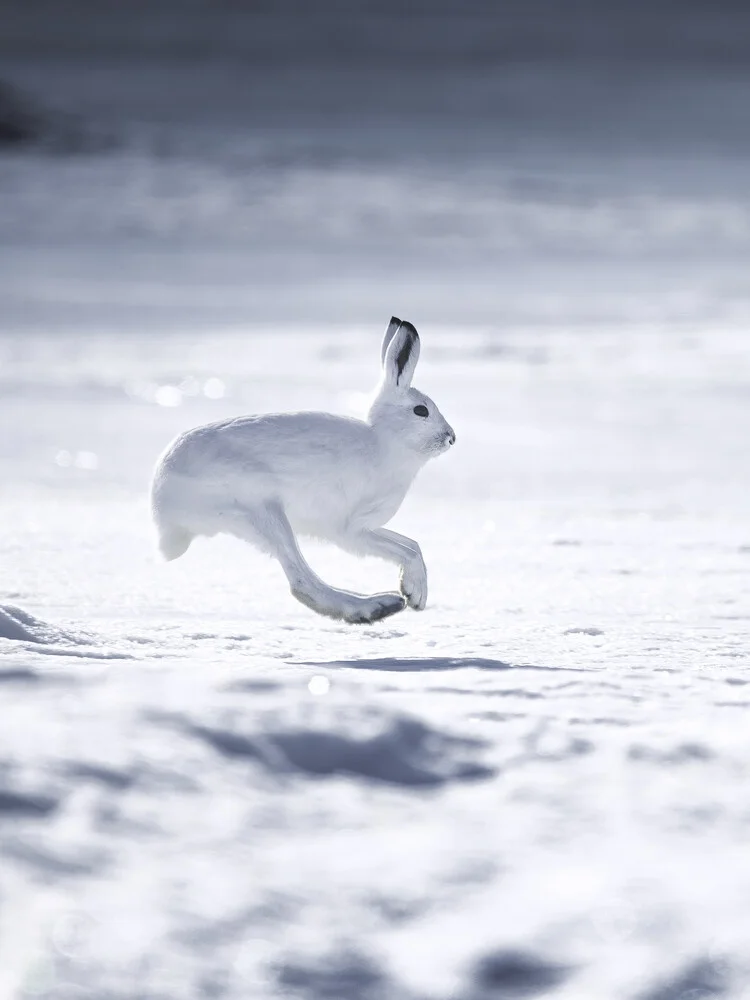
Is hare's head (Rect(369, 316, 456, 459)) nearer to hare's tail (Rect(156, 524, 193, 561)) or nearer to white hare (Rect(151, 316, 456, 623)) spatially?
white hare (Rect(151, 316, 456, 623))

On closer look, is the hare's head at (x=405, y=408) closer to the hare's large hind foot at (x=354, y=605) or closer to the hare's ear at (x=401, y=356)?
the hare's ear at (x=401, y=356)

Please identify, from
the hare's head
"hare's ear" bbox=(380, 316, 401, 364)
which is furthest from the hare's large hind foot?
"hare's ear" bbox=(380, 316, 401, 364)

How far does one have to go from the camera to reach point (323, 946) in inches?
83.4

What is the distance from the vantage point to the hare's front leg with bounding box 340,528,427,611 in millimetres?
4504

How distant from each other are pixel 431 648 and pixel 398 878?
1.68 meters

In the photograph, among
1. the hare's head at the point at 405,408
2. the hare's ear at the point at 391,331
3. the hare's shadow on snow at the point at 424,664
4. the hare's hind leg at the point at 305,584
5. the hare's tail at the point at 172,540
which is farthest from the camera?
the hare's ear at the point at 391,331

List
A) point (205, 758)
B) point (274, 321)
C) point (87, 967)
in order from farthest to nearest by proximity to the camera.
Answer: point (274, 321) → point (205, 758) → point (87, 967)

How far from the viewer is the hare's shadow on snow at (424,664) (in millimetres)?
3596

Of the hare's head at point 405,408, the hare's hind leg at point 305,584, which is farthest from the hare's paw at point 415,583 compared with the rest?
the hare's head at point 405,408

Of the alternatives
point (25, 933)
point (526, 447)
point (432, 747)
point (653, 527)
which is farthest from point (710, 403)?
point (25, 933)

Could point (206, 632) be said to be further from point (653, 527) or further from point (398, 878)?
point (653, 527)

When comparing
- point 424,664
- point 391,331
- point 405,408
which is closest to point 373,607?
point 424,664

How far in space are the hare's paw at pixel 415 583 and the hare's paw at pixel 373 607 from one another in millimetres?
279

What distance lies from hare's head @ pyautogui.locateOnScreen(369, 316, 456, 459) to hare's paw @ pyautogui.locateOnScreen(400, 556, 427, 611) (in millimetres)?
378
